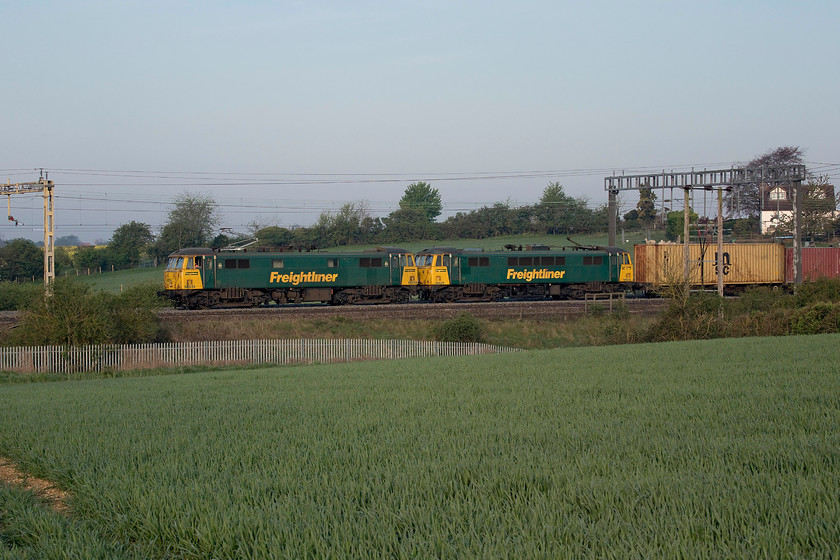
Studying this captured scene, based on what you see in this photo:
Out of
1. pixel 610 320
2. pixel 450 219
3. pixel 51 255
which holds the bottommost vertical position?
pixel 610 320

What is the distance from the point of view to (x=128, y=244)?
299ft

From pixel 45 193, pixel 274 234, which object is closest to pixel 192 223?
pixel 274 234

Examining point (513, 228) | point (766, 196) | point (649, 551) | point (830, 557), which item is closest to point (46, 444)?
point (649, 551)

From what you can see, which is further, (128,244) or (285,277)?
(128,244)

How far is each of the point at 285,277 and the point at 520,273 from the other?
14.8m

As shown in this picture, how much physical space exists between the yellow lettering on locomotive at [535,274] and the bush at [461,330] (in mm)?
9182

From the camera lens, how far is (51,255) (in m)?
39.9

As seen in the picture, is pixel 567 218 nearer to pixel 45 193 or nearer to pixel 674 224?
pixel 674 224

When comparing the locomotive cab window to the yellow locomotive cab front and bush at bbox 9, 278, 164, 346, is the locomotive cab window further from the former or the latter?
bush at bbox 9, 278, 164, 346

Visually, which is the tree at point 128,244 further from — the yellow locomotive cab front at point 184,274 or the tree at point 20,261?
the yellow locomotive cab front at point 184,274

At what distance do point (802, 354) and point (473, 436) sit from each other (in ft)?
37.7

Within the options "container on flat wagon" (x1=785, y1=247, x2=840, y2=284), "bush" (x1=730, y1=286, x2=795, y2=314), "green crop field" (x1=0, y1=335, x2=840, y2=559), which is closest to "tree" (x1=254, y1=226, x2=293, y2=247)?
"container on flat wagon" (x1=785, y1=247, x2=840, y2=284)

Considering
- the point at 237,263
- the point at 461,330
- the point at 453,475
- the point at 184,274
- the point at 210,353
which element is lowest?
the point at 210,353

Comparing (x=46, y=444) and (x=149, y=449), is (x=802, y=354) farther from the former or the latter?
(x=46, y=444)
